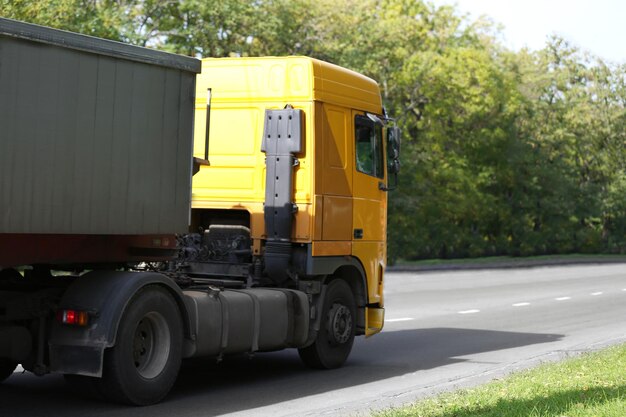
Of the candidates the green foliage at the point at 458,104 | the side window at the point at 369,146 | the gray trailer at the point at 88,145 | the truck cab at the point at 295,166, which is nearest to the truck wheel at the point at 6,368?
the gray trailer at the point at 88,145

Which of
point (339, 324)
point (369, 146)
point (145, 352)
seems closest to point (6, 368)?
point (145, 352)

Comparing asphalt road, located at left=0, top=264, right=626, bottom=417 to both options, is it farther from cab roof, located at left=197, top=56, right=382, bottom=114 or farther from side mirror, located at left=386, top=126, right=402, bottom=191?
cab roof, located at left=197, top=56, right=382, bottom=114

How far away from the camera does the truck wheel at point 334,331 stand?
12844 mm

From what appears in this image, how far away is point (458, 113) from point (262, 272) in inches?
1633

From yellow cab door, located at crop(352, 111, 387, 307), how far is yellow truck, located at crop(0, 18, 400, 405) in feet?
0.09

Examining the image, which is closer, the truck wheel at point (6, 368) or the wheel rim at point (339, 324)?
the truck wheel at point (6, 368)

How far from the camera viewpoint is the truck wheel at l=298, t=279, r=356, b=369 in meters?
12.8

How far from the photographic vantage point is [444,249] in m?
58.2

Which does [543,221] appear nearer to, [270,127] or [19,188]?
[270,127]

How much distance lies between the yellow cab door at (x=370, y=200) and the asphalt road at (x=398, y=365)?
1.11m

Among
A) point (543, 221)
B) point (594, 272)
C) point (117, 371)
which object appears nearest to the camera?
point (117, 371)

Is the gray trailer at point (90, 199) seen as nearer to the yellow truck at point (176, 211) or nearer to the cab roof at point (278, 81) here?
the yellow truck at point (176, 211)

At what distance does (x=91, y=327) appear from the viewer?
938cm

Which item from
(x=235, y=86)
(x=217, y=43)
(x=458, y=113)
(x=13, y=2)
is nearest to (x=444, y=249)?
(x=458, y=113)
